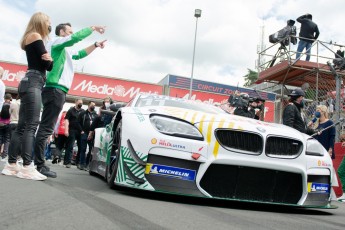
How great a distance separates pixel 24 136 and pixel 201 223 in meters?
2.68

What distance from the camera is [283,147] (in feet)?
13.6

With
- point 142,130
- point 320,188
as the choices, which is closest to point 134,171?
point 142,130

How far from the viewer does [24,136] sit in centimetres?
471

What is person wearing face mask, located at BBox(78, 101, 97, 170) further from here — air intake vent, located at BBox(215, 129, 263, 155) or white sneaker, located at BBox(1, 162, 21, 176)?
air intake vent, located at BBox(215, 129, 263, 155)

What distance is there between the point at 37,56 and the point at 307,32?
913cm

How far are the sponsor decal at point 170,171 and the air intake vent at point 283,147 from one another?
0.75m

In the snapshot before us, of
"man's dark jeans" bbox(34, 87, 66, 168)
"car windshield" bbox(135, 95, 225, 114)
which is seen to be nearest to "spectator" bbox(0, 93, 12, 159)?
"man's dark jeans" bbox(34, 87, 66, 168)

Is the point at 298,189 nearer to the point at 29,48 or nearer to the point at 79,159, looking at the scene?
the point at 29,48

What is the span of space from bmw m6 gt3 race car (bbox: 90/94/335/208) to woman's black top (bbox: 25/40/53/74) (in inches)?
44.3

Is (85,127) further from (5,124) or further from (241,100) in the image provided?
(241,100)

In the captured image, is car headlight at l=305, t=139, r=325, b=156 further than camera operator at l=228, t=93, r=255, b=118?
No

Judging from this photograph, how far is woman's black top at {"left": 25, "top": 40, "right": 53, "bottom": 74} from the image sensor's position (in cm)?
467

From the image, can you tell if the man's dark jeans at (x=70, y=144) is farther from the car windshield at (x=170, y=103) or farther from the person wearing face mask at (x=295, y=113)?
the person wearing face mask at (x=295, y=113)

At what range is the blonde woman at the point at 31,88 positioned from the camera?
15.2 ft
